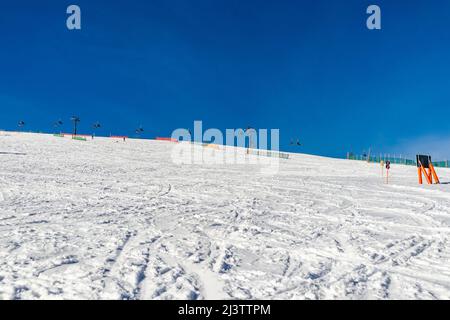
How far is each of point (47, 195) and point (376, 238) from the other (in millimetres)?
10362

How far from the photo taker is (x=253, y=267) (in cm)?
472

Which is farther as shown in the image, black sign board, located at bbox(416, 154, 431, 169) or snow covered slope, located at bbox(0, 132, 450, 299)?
black sign board, located at bbox(416, 154, 431, 169)

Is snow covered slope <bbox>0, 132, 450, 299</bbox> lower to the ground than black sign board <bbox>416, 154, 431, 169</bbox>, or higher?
lower

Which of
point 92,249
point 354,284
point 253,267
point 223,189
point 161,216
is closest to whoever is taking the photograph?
point 354,284

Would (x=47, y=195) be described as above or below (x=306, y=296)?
above

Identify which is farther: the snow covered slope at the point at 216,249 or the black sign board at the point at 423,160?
the black sign board at the point at 423,160

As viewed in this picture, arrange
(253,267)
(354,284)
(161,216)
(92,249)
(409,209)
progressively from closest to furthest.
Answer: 1. (354,284)
2. (253,267)
3. (92,249)
4. (161,216)
5. (409,209)

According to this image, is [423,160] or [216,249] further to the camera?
[423,160]

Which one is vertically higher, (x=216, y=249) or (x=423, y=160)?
(x=423, y=160)

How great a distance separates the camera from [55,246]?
5.44 m

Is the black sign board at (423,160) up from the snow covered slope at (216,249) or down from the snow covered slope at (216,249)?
up

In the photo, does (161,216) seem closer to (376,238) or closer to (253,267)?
(253,267)

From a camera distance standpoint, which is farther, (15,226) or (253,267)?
(15,226)

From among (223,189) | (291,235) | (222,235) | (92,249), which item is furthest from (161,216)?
(223,189)
